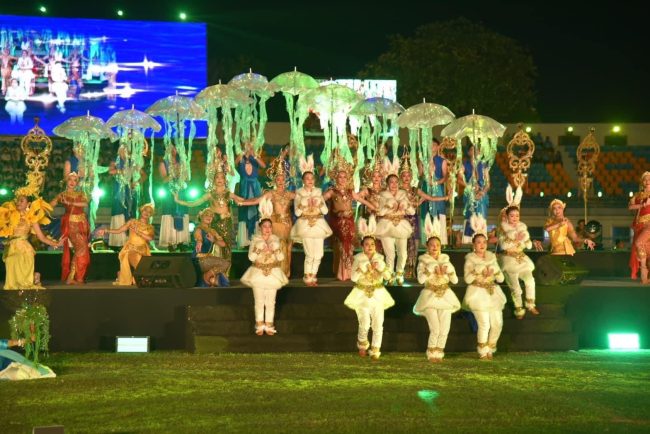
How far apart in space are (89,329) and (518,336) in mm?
4605

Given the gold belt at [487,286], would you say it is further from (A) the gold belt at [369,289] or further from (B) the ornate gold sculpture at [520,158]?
(B) the ornate gold sculpture at [520,158]

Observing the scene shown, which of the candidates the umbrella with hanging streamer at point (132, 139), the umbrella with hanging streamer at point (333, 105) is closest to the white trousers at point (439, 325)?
the umbrella with hanging streamer at point (333, 105)

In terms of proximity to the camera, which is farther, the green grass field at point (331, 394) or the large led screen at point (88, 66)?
the large led screen at point (88, 66)

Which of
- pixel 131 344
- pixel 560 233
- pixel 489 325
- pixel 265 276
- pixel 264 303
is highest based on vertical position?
pixel 560 233

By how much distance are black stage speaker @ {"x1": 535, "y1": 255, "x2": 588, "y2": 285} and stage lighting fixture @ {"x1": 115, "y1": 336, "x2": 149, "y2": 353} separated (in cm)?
439

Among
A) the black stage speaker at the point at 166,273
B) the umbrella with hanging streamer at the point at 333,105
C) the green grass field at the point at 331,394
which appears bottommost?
the green grass field at the point at 331,394

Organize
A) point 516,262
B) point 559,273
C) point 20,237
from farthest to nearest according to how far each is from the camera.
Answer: point 20,237 < point 559,273 < point 516,262

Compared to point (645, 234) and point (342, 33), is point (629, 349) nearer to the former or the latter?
point (645, 234)

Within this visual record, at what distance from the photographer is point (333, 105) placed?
15875 millimetres

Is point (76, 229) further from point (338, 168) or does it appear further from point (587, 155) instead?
point (587, 155)

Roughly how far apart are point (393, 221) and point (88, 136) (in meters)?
5.73

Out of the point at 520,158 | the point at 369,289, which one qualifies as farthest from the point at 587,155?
the point at 369,289

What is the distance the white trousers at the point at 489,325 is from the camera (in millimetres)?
10445

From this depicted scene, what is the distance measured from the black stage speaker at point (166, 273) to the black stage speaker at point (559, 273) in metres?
3.86
